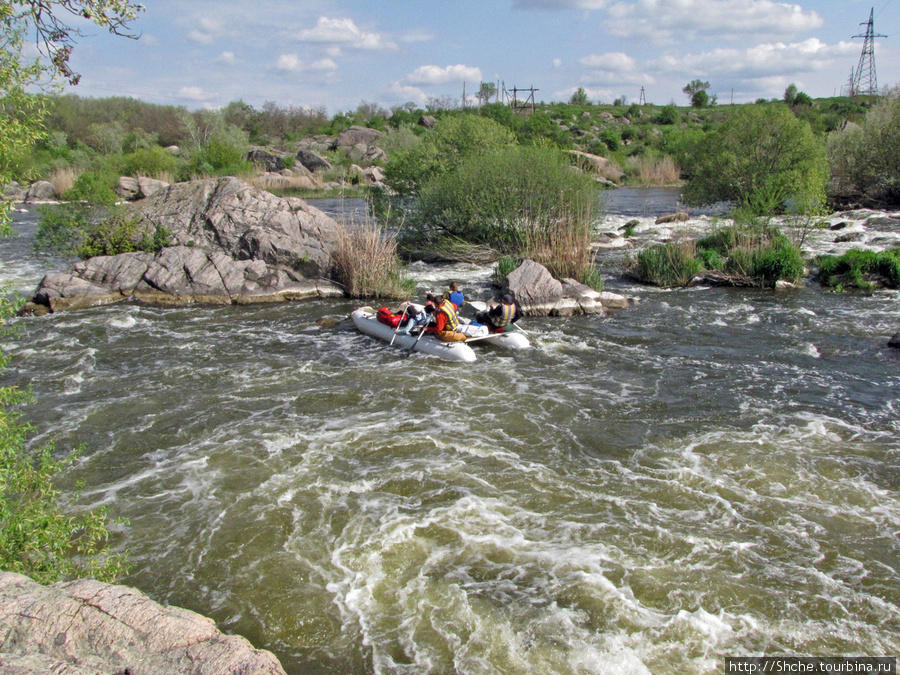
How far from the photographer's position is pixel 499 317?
10953mm

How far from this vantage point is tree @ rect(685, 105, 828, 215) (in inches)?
761

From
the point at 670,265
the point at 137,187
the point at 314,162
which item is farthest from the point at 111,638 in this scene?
the point at 314,162

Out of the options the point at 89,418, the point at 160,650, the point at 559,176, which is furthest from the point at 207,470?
the point at 559,176

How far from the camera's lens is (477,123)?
66.1 ft

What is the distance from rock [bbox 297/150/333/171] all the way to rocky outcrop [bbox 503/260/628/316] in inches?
1162

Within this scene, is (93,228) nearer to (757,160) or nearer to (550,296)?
(550,296)

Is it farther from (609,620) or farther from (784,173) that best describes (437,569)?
(784,173)

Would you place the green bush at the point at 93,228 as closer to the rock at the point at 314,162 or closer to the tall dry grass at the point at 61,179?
the tall dry grass at the point at 61,179

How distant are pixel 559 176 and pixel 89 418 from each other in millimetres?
12326

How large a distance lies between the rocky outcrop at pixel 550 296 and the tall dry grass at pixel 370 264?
2449mm

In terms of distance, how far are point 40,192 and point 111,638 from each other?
1341 inches

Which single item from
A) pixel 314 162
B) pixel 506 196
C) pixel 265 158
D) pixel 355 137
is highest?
pixel 355 137

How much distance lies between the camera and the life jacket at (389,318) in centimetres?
1123

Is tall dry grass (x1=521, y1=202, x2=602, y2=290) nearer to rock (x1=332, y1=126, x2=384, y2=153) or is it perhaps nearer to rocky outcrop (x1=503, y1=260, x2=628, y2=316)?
rocky outcrop (x1=503, y1=260, x2=628, y2=316)
